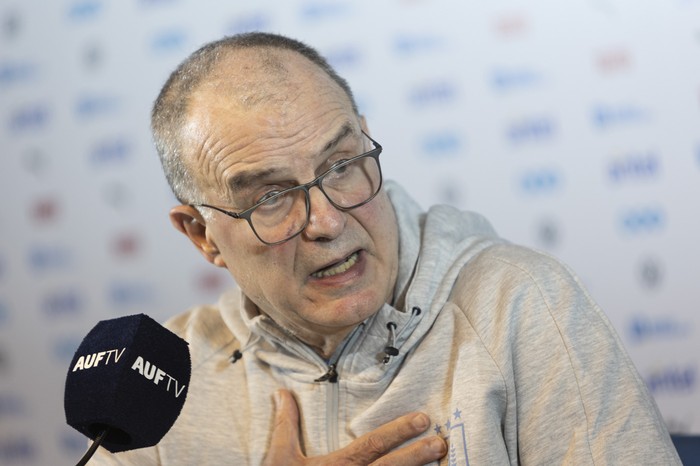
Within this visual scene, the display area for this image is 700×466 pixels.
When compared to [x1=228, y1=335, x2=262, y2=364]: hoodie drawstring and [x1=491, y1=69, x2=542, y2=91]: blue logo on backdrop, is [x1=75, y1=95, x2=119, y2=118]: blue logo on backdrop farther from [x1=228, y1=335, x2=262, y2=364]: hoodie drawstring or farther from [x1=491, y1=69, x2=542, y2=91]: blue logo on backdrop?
[x1=228, y1=335, x2=262, y2=364]: hoodie drawstring

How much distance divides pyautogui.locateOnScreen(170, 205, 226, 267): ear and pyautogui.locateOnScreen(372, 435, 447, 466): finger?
1.55ft

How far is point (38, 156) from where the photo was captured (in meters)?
3.48

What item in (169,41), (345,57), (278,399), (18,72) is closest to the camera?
(278,399)

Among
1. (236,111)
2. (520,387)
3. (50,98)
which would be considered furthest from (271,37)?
(50,98)

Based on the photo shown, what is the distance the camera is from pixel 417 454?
1299 millimetres

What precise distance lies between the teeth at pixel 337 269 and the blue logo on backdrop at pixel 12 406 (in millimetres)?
2641

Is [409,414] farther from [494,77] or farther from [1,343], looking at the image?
[1,343]

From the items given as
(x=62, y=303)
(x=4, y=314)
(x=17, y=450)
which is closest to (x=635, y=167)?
(x=62, y=303)

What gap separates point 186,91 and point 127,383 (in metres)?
0.55

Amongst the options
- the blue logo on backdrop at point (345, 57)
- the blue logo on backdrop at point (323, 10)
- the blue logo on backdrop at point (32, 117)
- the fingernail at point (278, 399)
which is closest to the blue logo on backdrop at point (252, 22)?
the blue logo on backdrop at point (323, 10)

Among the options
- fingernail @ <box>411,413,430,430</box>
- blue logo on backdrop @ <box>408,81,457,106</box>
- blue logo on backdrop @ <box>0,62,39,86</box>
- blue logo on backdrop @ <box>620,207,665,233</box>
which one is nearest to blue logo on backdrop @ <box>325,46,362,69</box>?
blue logo on backdrop @ <box>408,81,457,106</box>

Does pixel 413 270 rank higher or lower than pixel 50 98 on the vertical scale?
lower

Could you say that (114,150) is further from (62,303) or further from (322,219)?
(322,219)

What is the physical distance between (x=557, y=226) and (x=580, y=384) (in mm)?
1859
